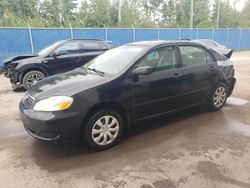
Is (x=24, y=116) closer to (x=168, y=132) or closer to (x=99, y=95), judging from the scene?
(x=99, y=95)

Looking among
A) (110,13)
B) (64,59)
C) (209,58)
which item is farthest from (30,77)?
(110,13)

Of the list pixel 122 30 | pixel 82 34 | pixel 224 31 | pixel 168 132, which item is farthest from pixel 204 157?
pixel 224 31

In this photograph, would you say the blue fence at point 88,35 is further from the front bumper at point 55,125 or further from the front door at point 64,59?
the front bumper at point 55,125

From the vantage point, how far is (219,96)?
552 cm

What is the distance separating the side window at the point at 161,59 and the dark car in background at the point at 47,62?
4.61 metres

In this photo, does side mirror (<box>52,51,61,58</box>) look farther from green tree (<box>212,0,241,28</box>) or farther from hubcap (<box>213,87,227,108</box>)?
green tree (<box>212,0,241,28</box>)

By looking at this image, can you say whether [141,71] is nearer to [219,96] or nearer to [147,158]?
[147,158]

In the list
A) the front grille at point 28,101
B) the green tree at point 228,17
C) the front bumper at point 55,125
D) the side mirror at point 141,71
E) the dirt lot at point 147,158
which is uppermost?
the green tree at point 228,17

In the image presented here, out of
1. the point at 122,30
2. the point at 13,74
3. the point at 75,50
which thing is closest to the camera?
the point at 13,74

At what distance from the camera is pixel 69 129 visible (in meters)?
3.52

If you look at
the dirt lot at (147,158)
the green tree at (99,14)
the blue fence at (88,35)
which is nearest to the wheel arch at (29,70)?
the dirt lot at (147,158)

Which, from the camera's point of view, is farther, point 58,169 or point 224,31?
point 224,31

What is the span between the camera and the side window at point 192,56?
4.80 meters

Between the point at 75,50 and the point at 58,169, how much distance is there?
234 inches
